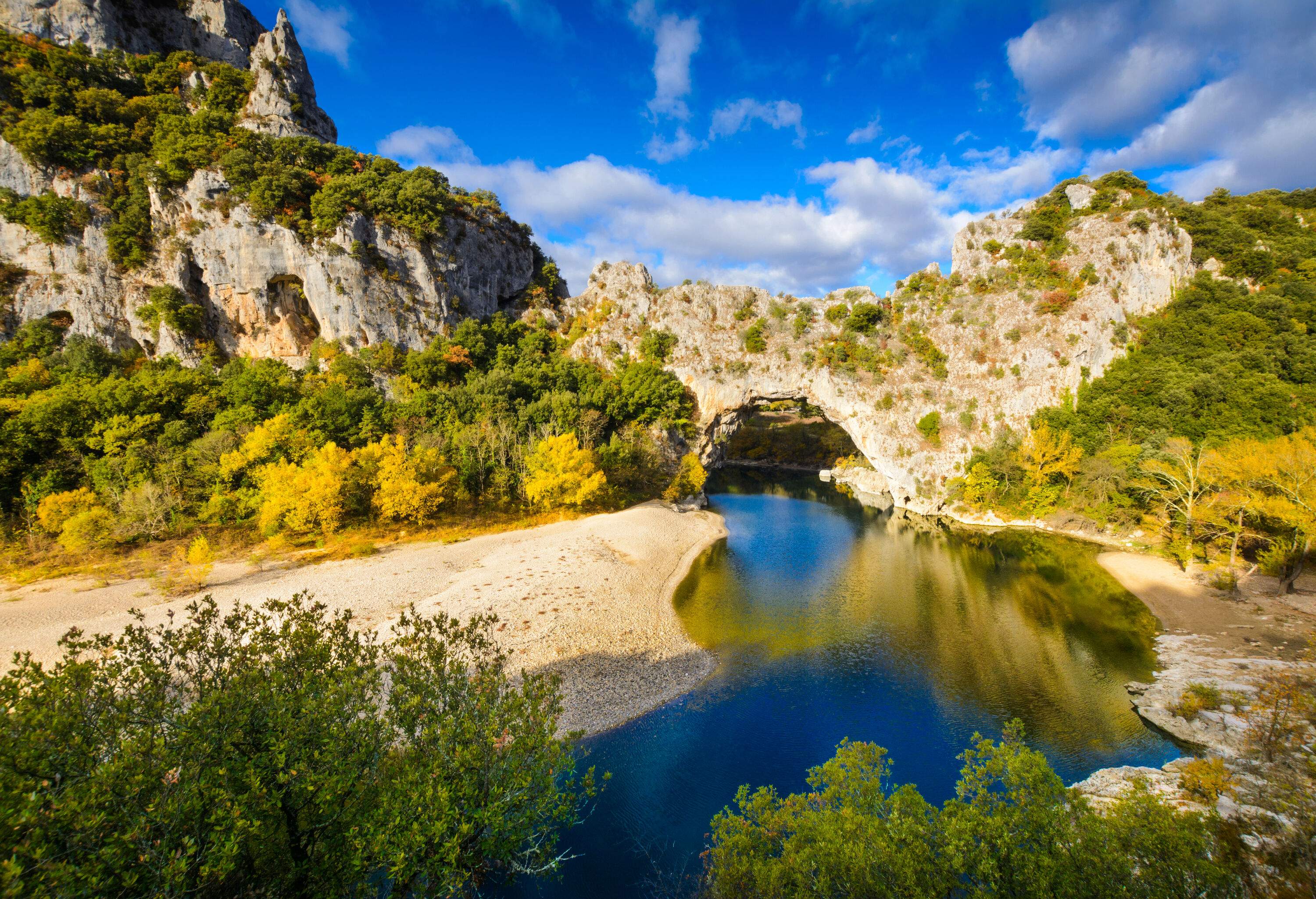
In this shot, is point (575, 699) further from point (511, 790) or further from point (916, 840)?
point (916, 840)

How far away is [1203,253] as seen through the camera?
43438mm

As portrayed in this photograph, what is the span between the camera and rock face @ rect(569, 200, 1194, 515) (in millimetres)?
42062

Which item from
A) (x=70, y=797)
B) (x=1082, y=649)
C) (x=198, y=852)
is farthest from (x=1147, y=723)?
(x=70, y=797)

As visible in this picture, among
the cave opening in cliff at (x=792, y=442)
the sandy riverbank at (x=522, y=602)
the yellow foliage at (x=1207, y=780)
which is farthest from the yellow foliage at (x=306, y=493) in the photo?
the cave opening in cliff at (x=792, y=442)

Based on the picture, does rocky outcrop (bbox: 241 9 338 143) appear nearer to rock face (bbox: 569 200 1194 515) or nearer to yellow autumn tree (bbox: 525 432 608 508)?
rock face (bbox: 569 200 1194 515)

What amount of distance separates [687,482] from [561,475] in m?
13.7

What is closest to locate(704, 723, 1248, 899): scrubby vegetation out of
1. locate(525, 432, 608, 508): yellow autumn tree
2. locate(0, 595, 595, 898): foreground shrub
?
locate(0, 595, 595, 898): foreground shrub

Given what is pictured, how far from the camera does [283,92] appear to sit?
44188mm

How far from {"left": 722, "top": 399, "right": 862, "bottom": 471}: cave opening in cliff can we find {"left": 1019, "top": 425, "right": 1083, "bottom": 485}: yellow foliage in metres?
30.6

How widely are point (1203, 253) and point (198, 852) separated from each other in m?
71.8

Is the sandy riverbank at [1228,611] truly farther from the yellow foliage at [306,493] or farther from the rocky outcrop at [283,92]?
the rocky outcrop at [283,92]

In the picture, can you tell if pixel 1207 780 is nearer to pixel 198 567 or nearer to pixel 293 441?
pixel 198 567

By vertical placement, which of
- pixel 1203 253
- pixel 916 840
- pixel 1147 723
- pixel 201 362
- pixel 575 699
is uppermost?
pixel 1203 253

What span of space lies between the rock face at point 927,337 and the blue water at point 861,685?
1591 cm
